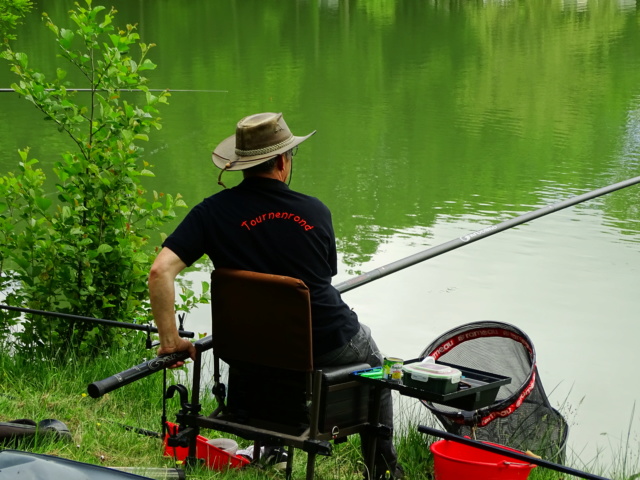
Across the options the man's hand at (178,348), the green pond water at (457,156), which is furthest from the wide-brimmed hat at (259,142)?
the green pond water at (457,156)

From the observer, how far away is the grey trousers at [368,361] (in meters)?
2.39

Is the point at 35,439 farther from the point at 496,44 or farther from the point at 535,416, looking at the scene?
the point at 496,44

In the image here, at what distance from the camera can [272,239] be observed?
2352 mm

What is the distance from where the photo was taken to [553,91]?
1600cm

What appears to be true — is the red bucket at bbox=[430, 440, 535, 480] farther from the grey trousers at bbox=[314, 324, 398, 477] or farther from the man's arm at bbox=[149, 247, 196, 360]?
the man's arm at bbox=[149, 247, 196, 360]

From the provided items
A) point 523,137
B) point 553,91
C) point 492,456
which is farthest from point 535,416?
point 553,91

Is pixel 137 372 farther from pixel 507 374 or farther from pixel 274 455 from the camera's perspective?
pixel 507 374

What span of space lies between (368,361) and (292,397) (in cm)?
23

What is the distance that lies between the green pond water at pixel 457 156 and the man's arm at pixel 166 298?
6.61 ft

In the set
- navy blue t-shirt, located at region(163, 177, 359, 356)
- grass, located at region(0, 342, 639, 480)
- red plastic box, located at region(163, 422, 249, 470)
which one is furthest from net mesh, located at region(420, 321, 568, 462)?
navy blue t-shirt, located at region(163, 177, 359, 356)

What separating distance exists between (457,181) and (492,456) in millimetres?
7145

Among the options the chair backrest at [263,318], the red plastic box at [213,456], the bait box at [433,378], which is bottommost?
the red plastic box at [213,456]

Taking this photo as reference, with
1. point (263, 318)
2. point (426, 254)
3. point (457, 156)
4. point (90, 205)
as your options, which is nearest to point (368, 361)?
point (263, 318)

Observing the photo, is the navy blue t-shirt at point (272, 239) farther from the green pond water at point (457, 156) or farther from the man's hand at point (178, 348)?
the green pond water at point (457, 156)
